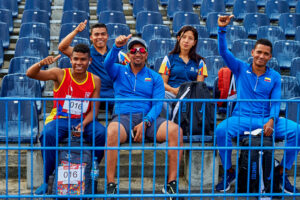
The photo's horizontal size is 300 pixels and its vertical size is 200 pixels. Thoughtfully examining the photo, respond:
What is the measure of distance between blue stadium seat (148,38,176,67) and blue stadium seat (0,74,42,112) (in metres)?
2.19

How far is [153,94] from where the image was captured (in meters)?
5.63

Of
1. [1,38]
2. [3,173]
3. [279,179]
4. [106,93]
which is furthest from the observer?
[1,38]

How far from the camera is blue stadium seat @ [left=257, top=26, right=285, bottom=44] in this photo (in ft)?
30.6

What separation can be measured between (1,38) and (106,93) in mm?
3119

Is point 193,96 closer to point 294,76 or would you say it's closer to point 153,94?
point 153,94

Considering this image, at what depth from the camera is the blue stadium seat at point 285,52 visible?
28.0 ft

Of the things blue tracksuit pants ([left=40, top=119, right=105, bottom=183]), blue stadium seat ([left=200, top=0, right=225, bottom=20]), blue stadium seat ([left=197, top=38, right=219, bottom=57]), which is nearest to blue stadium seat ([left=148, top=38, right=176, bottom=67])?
blue stadium seat ([left=197, top=38, right=219, bottom=57])

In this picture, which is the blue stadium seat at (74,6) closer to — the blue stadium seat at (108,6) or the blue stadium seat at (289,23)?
the blue stadium seat at (108,6)

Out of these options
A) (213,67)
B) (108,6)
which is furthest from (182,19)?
(213,67)

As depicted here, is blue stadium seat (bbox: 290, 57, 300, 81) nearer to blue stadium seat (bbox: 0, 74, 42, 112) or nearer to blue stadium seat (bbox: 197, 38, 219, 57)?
blue stadium seat (bbox: 197, 38, 219, 57)

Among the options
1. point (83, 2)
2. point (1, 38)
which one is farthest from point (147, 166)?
point (83, 2)

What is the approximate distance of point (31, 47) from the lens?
780 centimetres

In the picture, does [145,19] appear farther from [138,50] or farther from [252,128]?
[252,128]

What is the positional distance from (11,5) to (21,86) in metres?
4.52
